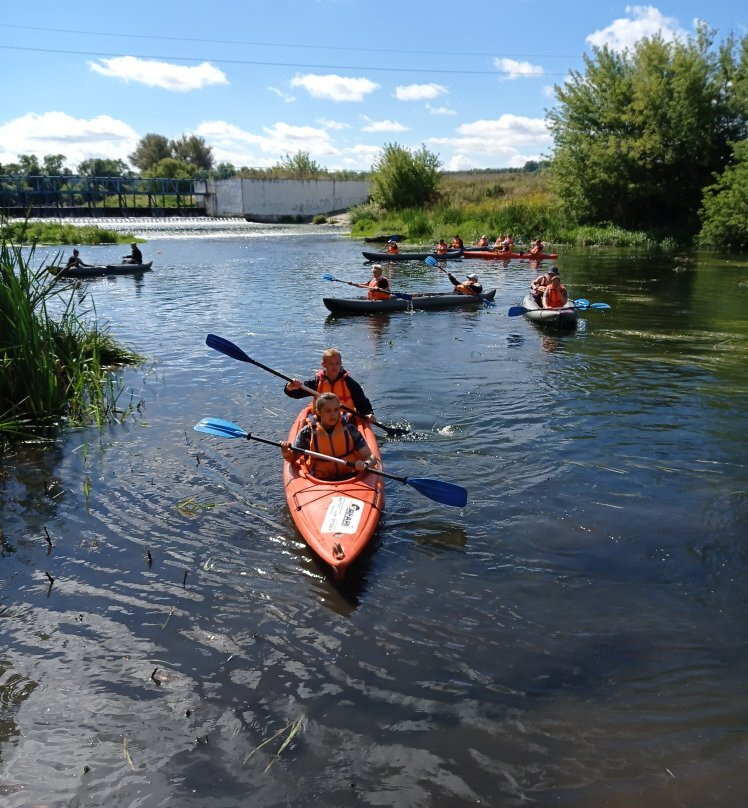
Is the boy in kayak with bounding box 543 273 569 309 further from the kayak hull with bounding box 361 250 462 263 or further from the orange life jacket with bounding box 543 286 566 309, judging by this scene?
the kayak hull with bounding box 361 250 462 263

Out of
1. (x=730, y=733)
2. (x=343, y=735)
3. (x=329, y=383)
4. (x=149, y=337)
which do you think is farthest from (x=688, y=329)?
(x=343, y=735)

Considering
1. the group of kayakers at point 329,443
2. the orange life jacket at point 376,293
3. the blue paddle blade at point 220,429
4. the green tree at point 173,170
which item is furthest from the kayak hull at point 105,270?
the green tree at point 173,170

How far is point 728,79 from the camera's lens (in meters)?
33.9

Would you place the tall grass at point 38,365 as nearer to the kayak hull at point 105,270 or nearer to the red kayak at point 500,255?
the kayak hull at point 105,270

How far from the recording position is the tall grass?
746cm

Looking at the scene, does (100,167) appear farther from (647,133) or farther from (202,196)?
(647,133)

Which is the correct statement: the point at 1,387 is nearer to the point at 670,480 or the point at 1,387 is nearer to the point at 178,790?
the point at 178,790

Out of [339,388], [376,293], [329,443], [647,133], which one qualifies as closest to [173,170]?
[647,133]

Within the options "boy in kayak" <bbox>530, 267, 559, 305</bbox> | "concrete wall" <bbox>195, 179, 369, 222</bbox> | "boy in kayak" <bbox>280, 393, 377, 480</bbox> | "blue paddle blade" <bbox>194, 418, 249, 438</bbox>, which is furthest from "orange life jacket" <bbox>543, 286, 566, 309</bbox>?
"concrete wall" <bbox>195, 179, 369, 222</bbox>

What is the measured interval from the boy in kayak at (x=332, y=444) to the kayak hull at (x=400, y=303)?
1002cm

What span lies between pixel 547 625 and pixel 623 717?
2.98 feet

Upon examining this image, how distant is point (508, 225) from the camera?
1449 inches

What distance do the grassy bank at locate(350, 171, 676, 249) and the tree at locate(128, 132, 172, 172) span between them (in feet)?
209

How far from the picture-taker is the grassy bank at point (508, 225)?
35.8 metres
